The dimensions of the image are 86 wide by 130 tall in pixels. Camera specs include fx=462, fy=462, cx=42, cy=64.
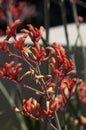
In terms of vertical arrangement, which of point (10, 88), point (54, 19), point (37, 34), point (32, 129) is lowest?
point (32, 129)

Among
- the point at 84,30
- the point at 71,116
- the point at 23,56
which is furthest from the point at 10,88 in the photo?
the point at 84,30

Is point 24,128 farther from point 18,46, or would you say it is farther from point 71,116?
point 18,46

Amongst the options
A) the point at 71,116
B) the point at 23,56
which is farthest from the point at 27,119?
the point at 23,56

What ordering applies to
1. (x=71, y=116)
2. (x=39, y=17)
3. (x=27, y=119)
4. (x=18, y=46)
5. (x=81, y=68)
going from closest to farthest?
(x=18, y=46)
(x=27, y=119)
(x=71, y=116)
(x=81, y=68)
(x=39, y=17)

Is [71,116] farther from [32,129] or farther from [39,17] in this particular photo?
[39,17]

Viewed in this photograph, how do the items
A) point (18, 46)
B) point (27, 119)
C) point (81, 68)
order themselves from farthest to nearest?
point (81, 68)
point (27, 119)
point (18, 46)

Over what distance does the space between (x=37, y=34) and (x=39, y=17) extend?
5.96m

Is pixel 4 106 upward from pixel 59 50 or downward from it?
downward

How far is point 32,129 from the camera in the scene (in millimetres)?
1657

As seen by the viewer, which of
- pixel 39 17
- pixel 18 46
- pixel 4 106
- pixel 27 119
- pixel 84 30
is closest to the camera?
pixel 18 46

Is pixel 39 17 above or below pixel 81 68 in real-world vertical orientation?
above

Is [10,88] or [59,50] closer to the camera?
[59,50]

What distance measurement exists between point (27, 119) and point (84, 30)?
2179mm

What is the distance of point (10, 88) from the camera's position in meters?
2.22
